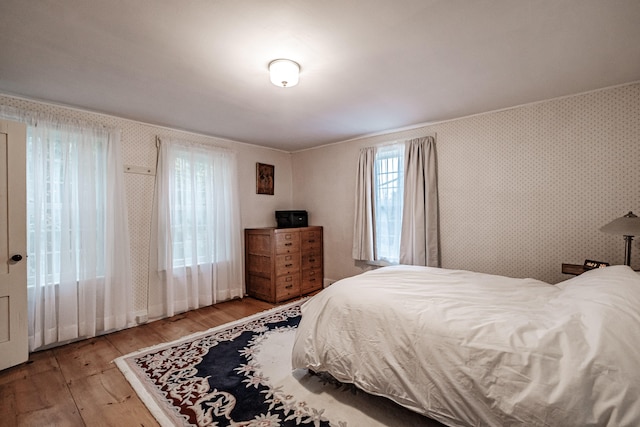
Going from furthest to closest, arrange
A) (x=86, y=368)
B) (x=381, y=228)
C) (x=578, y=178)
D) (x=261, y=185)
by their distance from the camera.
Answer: (x=261, y=185) → (x=381, y=228) → (x=578, y=178) → (x=86, y=368)

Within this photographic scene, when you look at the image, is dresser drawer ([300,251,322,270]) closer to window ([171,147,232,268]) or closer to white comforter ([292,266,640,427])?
window ([171,147,232,268])

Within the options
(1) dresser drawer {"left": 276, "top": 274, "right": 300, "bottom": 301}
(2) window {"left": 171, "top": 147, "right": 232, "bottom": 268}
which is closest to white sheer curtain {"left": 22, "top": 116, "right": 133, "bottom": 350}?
(2) window {"left": 171, "top": 147, "right": 232, "bottom": 268}

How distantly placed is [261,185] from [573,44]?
392 cm

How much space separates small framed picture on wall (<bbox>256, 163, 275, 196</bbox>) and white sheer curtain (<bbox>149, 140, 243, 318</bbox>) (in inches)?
19.7

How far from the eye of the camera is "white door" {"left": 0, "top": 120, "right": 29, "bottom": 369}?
7.47 feet

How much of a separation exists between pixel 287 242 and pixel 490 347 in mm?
3090

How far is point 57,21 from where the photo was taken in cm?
154

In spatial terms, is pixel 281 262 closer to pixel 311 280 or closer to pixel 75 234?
pixel 311 280

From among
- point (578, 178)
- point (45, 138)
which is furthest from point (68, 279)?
point (578, 178)

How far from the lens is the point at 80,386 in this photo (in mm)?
2066

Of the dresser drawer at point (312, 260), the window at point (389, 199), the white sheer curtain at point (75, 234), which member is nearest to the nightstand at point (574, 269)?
the window at point (389, 199)

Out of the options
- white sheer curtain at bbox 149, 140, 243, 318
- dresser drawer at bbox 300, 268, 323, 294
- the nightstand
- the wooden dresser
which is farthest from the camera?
dresser drawer at bbox 300, 268, 323, 294

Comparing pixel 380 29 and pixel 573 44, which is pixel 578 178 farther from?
pixel 380 29

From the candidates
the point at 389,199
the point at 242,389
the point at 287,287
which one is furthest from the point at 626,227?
the point at 287,287
